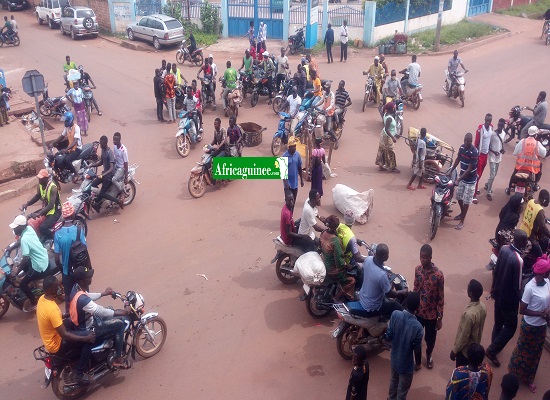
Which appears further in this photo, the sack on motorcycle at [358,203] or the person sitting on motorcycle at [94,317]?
the sack on motorcycle at [358,203]

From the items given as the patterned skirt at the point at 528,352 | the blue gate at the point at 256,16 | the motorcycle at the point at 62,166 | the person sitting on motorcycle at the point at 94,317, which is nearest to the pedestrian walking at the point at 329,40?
the blue gate at the point at 256,16

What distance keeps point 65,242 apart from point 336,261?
410 centimetres

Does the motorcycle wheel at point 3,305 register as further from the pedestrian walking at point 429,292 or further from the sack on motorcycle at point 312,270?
the pedestrian walking at point 429,292

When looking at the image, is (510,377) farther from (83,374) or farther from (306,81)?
(306,81)

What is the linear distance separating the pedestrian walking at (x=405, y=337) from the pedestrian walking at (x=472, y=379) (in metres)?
0.59

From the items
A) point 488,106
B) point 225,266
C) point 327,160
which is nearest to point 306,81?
point 327,160

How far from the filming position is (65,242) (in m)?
8.16

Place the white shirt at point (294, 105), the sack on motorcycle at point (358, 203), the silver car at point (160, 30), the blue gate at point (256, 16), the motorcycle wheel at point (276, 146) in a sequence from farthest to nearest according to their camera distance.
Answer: the blue gate at point (256, 16), the silver car at point (160, 30), the white shirt at point (294, 105), the motorcycle wheel at point (276, 146), the sack on motorcycle at point (358, 203)

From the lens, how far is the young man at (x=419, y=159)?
1163 cm

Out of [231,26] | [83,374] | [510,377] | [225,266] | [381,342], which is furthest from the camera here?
[231,26]

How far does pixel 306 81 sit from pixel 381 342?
11.8 m

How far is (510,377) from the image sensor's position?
501 cm

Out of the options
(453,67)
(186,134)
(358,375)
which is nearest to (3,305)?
(358,375)

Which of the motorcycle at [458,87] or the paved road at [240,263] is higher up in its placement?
the motorcycle at [458,87]
